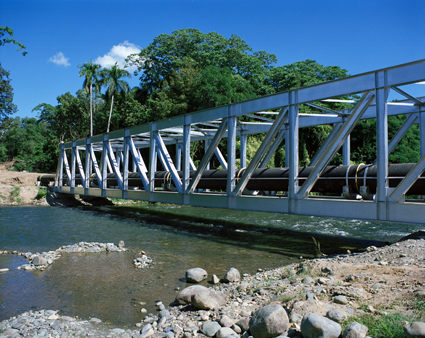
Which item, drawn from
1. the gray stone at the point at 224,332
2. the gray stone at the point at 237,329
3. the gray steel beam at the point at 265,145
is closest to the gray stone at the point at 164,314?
the gray stone at the point at 224,332

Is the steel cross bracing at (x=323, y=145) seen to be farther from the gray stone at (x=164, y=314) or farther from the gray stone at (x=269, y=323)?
the gray stone at (x=164, y=314)

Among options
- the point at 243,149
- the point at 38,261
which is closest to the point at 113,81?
the point at 243,149

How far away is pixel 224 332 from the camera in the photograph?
5.29 metres

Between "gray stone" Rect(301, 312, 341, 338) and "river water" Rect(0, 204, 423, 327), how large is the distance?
332cm

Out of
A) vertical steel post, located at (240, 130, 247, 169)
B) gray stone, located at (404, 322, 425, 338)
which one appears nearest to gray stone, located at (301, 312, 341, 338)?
gray stone, located at (404, 322, 425, 338)

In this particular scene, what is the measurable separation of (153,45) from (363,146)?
112 feet

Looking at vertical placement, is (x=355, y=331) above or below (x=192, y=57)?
below

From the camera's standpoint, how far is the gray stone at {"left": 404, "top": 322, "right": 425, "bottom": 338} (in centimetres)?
398

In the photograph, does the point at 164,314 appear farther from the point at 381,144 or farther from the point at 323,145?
the point at 323,145

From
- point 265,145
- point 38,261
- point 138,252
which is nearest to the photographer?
point 38,261

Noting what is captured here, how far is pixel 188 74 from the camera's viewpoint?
141ft

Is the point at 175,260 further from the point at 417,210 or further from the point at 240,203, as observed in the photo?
the point at 417,210

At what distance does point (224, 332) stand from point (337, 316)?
171 cm

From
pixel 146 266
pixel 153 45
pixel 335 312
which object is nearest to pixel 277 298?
pixel 335 312
